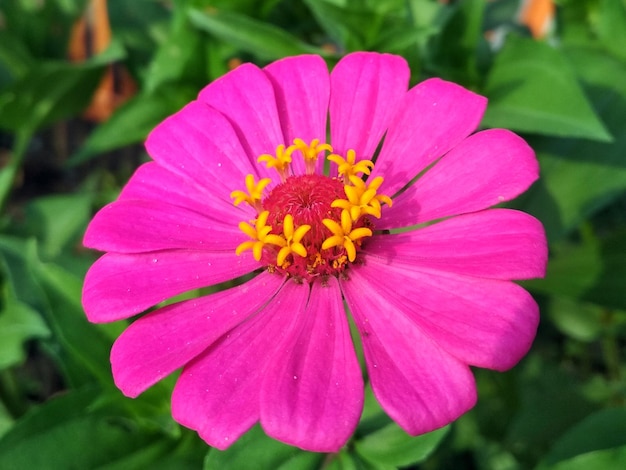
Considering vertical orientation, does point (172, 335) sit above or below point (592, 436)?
above

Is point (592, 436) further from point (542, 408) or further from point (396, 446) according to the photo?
point (542, 408)

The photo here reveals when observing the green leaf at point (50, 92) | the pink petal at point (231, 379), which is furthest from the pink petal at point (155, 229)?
the green leaf at point (50, 92)

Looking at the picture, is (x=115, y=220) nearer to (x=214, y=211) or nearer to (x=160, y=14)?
(x=214, y=211)

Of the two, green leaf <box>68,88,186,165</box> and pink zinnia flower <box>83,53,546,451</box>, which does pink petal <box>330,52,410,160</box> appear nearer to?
pink zinnia flower <box>83,53,546,451</box>

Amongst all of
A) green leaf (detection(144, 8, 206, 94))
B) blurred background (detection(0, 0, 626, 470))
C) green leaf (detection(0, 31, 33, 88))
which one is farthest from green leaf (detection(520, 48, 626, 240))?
green leaf (detection(0, 31, 33, 88))

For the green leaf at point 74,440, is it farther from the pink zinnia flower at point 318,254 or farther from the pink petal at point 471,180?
the pink petal at point 471,180

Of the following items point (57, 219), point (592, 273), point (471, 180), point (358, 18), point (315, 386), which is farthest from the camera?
point (57, 219)

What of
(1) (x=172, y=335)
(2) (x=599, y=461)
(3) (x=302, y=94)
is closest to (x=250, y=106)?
(3) (x=302, y=94)
